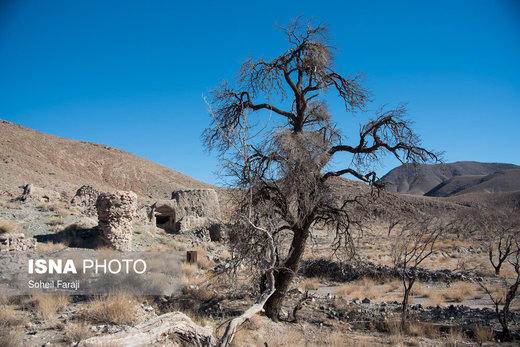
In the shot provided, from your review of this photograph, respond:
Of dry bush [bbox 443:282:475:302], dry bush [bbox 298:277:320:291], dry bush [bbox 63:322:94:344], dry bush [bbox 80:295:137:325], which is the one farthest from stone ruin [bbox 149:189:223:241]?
dry bush [bbox 63:322:94:344]

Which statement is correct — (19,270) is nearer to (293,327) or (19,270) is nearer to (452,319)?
(293,327)

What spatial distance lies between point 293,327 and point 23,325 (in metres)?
5.41

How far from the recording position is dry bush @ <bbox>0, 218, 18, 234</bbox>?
14.6 metres

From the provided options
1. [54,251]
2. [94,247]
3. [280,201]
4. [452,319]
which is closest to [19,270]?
[54,251]

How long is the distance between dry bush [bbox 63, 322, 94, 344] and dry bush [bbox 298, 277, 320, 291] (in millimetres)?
8686

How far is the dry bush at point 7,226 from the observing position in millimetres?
14643

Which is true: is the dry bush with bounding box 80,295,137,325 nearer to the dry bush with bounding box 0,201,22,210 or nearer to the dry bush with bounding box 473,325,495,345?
the dry bush with bounding box 473,325,495,345

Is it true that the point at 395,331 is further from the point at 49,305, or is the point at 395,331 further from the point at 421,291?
the point at 49,305

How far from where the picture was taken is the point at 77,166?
186ft

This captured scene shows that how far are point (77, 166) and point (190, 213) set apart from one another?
135 ft

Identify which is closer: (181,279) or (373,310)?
(373,310)

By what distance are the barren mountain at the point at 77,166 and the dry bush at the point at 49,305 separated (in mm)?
34367

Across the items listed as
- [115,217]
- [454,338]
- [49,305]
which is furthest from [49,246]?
[454,338]

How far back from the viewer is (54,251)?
1252 cm
